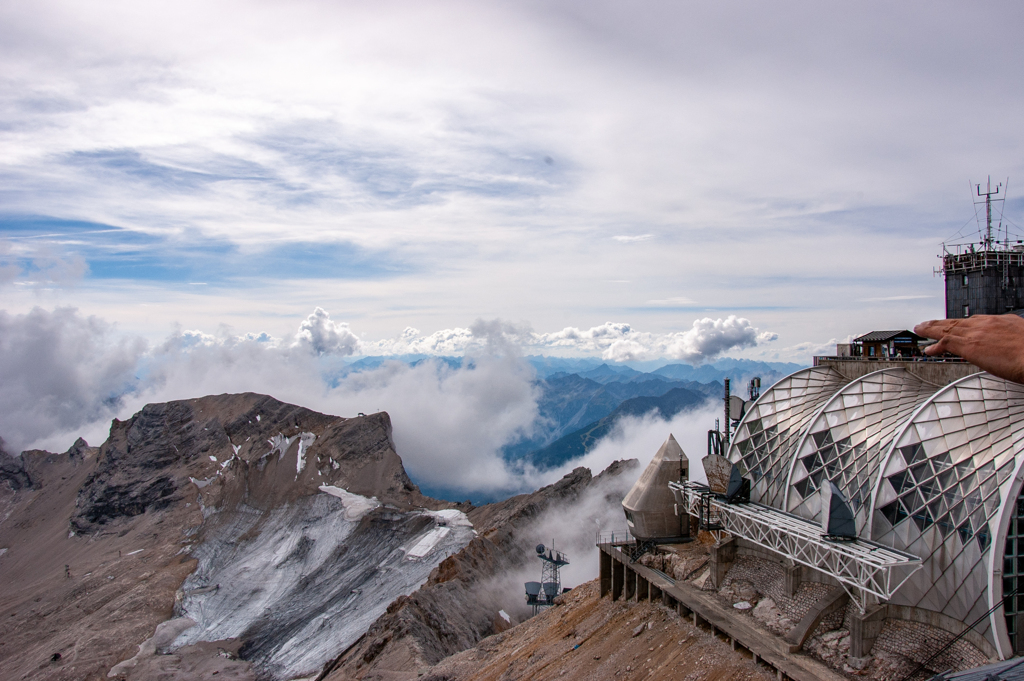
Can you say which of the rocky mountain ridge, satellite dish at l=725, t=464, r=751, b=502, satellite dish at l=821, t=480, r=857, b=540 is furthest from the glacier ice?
satellite dish at l=821, t=480, r=857, b=540

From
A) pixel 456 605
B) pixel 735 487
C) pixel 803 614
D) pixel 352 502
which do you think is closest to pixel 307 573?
pixel 352 502

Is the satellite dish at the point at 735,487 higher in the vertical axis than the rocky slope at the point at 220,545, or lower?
higher

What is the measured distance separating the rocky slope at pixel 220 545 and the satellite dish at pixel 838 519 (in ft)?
212

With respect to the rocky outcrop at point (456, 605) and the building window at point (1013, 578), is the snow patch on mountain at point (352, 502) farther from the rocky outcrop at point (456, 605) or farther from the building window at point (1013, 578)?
the building window at point (1013, 578)

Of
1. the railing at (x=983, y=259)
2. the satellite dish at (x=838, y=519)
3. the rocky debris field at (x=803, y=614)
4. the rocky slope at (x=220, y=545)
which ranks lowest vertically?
the rocky slope at (x=220, y=545)

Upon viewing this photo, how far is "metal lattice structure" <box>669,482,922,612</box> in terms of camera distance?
27484mm

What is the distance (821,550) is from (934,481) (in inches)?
274

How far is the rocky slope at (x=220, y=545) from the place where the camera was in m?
83.6

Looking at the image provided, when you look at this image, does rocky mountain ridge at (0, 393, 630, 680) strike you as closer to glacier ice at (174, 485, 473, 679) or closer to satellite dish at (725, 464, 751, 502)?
glacier ice at (174, 485, 473, 679)

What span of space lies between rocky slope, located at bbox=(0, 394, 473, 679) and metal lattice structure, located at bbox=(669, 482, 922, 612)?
57998 mm

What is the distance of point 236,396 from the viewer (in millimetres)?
156375

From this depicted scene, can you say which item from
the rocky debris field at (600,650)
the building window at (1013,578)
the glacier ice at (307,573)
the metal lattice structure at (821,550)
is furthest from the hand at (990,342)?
the glacier ice at (307,573)

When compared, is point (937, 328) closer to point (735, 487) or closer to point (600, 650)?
point (735, 487)

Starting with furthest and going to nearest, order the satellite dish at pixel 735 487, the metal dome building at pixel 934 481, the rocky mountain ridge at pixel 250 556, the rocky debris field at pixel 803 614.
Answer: the rocky mountain ridge at pixel 250 556
the satellite dish at pixel 735 487
the rocky debris field at pixel 803 614
the metal dome building at pixel 934 481
